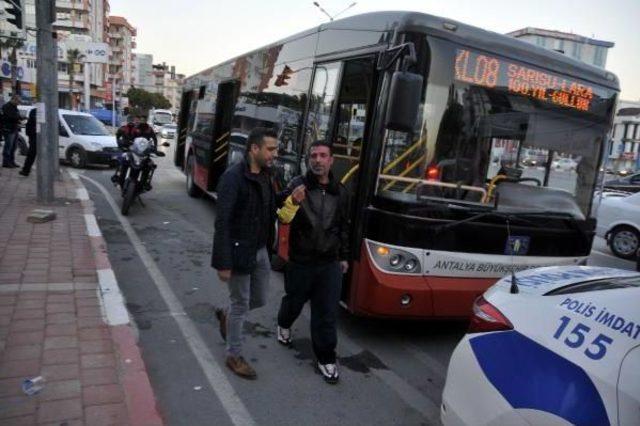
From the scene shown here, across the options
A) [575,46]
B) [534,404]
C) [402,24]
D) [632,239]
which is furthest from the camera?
[575,46]

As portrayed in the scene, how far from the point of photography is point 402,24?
13.9ft

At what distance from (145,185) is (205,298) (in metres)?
5.45

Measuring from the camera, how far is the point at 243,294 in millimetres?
3807

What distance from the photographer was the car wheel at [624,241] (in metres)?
10.1

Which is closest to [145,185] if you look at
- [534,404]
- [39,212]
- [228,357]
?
[39,212]

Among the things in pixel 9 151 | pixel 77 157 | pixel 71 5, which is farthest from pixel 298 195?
pixel 71 5

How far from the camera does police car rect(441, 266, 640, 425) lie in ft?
6.45

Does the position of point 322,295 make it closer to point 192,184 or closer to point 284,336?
point 284,336

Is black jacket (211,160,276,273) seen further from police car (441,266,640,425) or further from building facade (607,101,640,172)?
building facade (607,101,640,172)

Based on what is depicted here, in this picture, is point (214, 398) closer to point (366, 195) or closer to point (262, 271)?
point (262, 271)

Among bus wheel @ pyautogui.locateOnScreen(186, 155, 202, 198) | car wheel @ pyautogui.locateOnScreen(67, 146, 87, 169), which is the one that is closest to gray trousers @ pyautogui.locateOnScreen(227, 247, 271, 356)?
bus wheel @ pyautogui.locateOnScreen(186, 155, 202, 198)

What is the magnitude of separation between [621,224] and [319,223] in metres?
8.69

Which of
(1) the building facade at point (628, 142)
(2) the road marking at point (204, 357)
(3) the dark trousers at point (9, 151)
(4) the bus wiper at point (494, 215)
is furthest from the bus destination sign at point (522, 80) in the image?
(1) the building facade at point (628, 142)

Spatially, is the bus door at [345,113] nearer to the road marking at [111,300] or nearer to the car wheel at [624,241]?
the road marking at [111,300]
